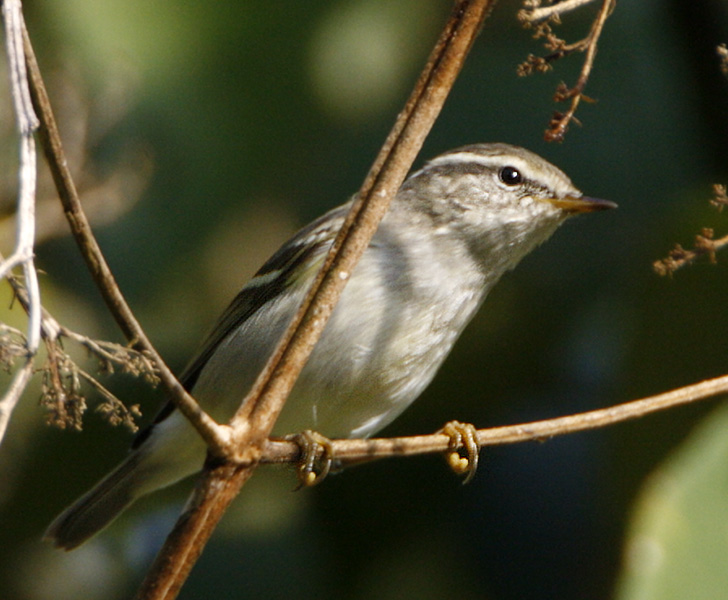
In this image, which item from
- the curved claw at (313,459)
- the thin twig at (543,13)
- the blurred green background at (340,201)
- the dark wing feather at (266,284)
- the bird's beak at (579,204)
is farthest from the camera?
the blurred green background at (340,201)

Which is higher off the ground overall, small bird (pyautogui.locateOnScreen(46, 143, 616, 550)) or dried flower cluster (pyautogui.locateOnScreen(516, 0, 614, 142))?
Result: dried flower cluster (pyautogui.locateOnScreen(516, 0, 614, 142))

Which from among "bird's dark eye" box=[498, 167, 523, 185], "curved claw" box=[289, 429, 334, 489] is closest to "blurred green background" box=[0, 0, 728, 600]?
"bird's dark eye" box=[498, 167, 523, 185]

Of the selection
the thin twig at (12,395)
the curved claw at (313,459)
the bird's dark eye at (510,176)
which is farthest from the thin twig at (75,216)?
the bird's dark eye at (510,176)

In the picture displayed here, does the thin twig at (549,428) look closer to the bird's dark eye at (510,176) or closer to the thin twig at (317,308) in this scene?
the thin twig at (317,308)

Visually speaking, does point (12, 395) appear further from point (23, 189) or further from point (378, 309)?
point (378, 309)

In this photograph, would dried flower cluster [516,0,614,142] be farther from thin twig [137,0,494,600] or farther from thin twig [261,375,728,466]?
thin twig [261,375,728,466]

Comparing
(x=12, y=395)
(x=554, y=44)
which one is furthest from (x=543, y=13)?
(x=12, y=395)

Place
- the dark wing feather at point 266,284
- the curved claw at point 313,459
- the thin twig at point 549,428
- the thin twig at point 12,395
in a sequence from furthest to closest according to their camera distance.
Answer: the dark wing feather at point 266,284 < the curved claw at point 313,459 < the thin twig at point 549,428 < the thin twig at point 12,395
